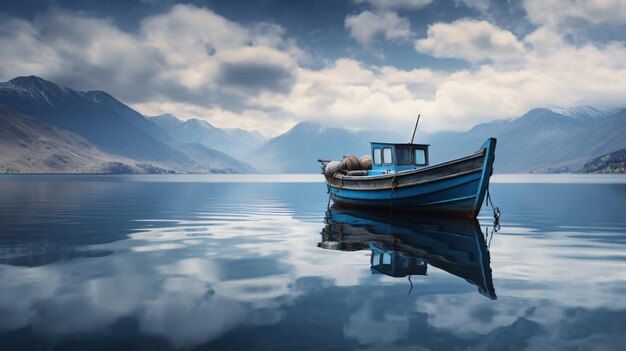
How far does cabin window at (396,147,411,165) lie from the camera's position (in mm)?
28981

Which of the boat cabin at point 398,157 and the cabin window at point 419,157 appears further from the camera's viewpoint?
the cabin window at point 419,157

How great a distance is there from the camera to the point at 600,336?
6.74m

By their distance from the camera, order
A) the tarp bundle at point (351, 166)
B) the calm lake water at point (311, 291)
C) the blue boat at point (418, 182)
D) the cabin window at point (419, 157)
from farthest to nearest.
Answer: the tarp bundle at point (351, 166)
the cabin window at point (419, 157)
the blue boat at point (418, 182)
the calm lake water at point (311, 291)

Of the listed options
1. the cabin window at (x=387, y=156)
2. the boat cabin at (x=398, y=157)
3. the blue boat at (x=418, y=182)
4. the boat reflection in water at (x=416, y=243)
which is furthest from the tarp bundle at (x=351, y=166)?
the boat reflection in water at (x=416, y=243)

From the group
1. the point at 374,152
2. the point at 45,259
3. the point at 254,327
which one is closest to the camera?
the point at 254,327

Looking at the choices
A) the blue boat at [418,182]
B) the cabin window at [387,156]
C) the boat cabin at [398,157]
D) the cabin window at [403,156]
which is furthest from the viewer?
the cabin window at [387,156]

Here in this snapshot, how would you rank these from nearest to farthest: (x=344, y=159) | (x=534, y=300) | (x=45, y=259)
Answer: (x=534, y=300) < (x=45, y=259) < (x=344, y=159)

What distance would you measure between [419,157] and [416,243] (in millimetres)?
14434

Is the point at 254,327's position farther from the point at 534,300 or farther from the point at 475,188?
the point at 475,188

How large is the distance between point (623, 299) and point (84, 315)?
11246 millimetres

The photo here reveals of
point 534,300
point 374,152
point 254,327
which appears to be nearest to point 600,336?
point 534,300

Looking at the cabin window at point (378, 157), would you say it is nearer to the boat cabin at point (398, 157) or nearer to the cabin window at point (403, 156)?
the boat cabin at point (398, 157)

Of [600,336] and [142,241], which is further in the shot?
[142,241]

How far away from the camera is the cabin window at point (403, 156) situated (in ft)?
95.1
